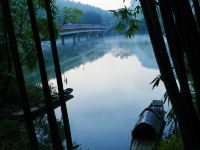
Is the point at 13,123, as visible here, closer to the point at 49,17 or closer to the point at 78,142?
the point at 78,142

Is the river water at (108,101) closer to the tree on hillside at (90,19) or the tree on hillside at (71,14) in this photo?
the tree on hillside at (71,14)

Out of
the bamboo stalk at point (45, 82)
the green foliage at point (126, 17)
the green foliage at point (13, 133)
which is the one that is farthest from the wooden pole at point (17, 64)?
the green foliage at point (13, 133)

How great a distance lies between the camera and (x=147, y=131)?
1459 centimetres

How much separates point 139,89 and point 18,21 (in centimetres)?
1350

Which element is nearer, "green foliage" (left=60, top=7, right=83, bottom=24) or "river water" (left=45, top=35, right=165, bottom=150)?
"green foliage" (left=60, top=7, right=83, bottom=24)

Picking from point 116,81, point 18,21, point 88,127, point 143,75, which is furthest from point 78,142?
point 143,75

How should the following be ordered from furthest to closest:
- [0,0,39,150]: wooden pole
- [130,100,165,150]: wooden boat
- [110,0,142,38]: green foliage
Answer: [130,100,165,150]: wooden boat → [110,0,142,38]: green foliage → [0,0,39,150]: wooden pole

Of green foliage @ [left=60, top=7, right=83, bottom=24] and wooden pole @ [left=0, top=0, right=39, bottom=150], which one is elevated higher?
green foliage @ [left=60, top=7, right=83, bottom=24]

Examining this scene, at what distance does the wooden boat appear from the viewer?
45.4 feet

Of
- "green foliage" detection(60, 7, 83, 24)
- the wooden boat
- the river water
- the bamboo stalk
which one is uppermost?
"green foliage" detection(60, 7, 83, 24)

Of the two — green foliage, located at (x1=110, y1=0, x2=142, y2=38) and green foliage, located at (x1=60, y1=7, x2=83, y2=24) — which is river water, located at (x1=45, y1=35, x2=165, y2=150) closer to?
green foliage, located at (x1=60, y1=7, x2=83, y2=24)

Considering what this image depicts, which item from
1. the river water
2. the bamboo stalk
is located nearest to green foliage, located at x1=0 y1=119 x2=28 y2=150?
the river water

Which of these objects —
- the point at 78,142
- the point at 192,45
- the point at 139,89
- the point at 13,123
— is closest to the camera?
the point at 192,45

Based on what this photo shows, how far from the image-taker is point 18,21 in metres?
19.9
